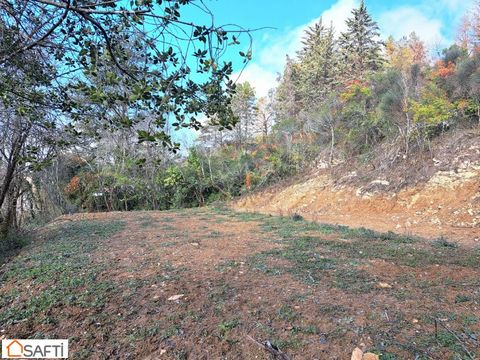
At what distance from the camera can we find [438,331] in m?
2.20

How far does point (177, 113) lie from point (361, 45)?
25.0m

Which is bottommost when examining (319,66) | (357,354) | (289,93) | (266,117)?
(357,354)

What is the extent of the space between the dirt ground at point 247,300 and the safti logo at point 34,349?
75 millimetres

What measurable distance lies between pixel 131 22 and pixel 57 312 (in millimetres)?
2455

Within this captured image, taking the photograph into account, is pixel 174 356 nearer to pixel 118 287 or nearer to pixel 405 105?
pixel 118 287

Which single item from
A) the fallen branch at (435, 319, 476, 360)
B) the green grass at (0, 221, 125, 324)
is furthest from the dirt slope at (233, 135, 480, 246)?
the green grass at (0, 221, 125, 324)

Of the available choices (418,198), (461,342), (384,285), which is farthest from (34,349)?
(418,198)

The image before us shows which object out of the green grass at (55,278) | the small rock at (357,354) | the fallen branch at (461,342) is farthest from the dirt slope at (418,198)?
the green grass at (55,278)

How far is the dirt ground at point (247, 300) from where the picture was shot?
2109mm

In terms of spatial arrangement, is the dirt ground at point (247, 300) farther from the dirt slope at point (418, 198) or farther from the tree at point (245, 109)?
the tree at point (245, 109)

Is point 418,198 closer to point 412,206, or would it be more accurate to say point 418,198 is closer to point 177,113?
point 412,206

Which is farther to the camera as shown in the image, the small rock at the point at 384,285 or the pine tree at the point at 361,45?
the pine tree at the point at 361,45

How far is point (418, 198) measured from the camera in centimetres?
889

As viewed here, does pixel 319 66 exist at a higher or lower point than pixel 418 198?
higher
